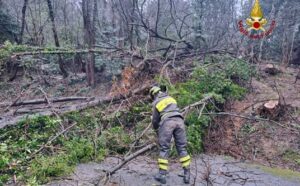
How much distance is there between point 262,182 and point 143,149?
109 inches

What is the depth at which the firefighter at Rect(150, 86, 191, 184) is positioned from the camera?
21.2ft

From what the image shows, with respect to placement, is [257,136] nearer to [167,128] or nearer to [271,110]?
[271,110]

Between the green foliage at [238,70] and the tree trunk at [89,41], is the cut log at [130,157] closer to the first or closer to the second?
the green foliage at [238,70]

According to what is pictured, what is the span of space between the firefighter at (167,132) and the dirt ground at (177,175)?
0.98 ft

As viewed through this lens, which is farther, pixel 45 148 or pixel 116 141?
pixel 116 141

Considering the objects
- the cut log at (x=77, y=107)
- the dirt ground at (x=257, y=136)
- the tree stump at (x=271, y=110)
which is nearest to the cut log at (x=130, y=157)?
the dirt ground at (x=257, y=136)

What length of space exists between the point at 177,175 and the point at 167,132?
3.81 feet

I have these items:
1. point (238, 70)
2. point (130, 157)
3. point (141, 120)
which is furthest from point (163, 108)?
point (238, 70)

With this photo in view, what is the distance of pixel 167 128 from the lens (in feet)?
21.3

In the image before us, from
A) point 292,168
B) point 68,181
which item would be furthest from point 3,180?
point 292,168

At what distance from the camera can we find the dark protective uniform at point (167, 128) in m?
6.50

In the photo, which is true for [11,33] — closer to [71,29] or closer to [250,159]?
[71,29]

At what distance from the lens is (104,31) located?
59.0ft

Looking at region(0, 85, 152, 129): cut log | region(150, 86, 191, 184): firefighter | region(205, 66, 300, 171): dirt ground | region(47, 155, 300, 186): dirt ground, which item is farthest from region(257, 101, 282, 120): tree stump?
region(150, 86, 191, 184): firefighter
